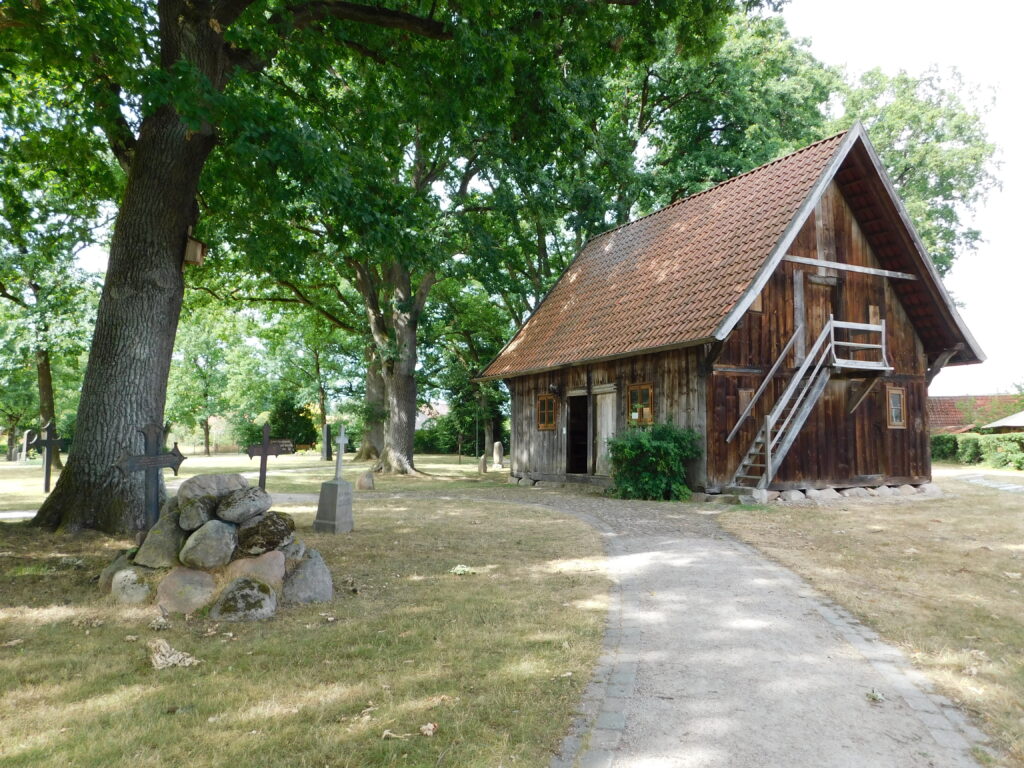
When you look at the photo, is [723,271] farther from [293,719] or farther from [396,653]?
[293,719]

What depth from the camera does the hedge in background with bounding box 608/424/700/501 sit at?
14.9 meters

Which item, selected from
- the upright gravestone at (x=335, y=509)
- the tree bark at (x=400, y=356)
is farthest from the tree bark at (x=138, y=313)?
the tree bark at (x=400, y=356)

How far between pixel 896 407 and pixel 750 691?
53.7ft

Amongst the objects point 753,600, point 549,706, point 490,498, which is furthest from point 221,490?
point 490,498

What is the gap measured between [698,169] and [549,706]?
24.2 meters

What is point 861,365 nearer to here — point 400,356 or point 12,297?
point 400,356

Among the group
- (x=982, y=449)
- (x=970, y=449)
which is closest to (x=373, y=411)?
(x=982, y=449)

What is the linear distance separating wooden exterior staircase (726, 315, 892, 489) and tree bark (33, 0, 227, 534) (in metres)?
11.3

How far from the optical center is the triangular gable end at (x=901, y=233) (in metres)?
14.2

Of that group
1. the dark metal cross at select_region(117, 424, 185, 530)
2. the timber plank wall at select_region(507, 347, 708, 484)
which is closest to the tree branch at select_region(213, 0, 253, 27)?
the dark metal cross at select_region(117, 424, 185, 530)

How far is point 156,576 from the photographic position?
6340mm

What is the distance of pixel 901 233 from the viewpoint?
16.7 m

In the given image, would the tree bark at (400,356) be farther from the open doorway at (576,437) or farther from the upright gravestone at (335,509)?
the upright gravestone at (335,509)

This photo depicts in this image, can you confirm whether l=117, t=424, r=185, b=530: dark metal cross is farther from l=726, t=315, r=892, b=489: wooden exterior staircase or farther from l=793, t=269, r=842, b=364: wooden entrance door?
l=793, t=269, r=842, b=364: wooden entrance door
